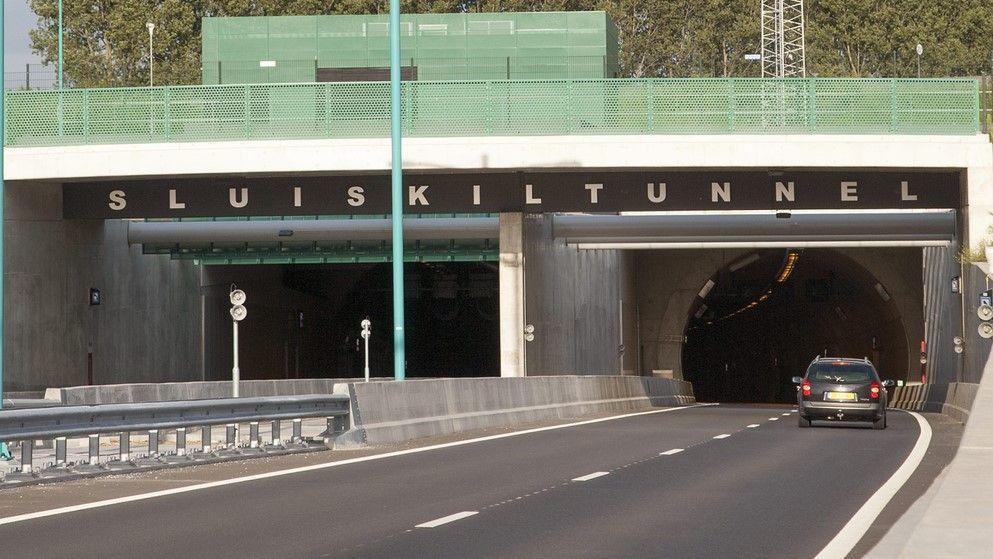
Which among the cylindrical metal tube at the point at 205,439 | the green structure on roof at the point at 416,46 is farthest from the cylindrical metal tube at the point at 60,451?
the green structure on roof at the point at 416,46

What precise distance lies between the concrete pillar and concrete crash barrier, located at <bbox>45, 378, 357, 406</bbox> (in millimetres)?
5880

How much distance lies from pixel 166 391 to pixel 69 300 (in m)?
9.68

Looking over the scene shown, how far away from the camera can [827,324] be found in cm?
10075

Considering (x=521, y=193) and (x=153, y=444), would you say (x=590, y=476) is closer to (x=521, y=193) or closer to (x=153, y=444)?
(x=153, y=444)

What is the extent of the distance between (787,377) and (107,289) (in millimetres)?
64718

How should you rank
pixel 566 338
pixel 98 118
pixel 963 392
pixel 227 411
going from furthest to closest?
pixel 566 338
pixel 98 118
pixel 963 392
pixel 227 411

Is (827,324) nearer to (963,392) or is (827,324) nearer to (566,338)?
(566,338)

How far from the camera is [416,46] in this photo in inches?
2847

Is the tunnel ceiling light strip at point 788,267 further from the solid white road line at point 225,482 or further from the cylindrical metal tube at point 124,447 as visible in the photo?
the cylindrical metal tube at point 124,447

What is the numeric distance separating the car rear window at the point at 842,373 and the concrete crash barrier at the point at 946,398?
2.03 m

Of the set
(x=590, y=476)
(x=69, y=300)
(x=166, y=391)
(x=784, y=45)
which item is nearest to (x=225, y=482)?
(x=590, y=476)

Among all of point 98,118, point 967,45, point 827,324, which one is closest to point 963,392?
point 98,118

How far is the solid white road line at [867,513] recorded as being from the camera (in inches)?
466

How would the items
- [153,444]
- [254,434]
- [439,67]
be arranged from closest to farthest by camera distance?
1. [153,444]
2. [254,434]
3. [439,67]
